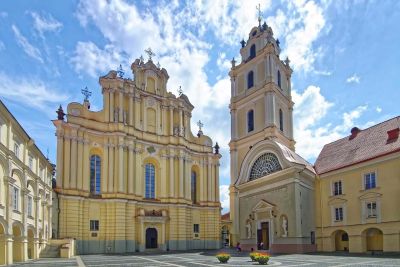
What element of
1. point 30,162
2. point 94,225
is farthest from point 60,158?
point 30,162

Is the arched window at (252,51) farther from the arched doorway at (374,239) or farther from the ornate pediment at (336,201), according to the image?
the arched doorway at (374,239)

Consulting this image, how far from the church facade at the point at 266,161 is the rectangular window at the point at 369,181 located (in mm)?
4869

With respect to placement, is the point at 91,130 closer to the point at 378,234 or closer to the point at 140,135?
the point at 140,135

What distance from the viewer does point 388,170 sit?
29203 mm

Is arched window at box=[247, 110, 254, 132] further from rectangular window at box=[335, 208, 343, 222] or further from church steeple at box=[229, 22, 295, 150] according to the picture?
rectangular window at box=[335, 208, 343, 222]

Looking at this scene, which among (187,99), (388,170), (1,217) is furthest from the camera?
(187,99)

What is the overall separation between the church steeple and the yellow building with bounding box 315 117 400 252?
1238cm

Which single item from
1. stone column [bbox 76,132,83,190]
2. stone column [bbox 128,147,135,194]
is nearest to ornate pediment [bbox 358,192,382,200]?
stone column [bbox 128,147,135,194]

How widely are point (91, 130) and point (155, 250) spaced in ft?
47.5

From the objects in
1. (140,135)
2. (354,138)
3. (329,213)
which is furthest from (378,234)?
(140,135)

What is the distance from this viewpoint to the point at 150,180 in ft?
147

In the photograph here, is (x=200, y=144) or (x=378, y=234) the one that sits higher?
(x=200, y=144)

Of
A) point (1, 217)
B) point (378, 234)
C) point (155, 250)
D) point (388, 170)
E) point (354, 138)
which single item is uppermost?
point (354, 138)

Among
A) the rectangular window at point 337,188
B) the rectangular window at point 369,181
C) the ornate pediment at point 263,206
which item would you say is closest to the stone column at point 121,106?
the ornate pediment at point 263,206
